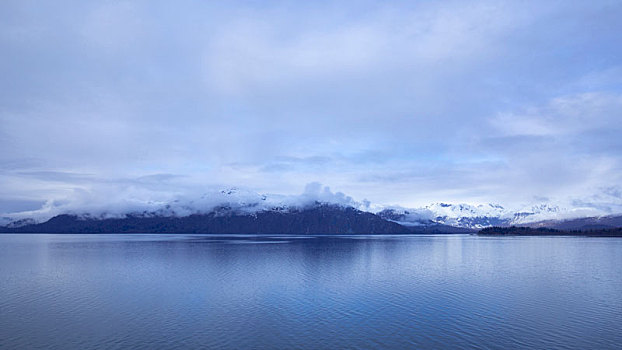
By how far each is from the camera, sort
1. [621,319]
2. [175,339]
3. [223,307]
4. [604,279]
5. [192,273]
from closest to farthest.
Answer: [175,339] < [621,319] < [223,307] < [604,279] < [192,273]

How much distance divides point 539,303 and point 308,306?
95.5 ft

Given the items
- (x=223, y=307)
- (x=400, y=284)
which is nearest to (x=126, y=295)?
(x=223, y=307)

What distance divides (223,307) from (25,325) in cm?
1948

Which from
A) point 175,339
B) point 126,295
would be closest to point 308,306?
point 175,339

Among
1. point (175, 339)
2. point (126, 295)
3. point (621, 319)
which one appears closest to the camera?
point (175, 339)

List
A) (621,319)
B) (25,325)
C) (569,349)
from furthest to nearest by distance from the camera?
1. (621,319)
2. (25,325)
3. (569,349)

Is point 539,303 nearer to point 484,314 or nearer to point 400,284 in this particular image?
point 484,314

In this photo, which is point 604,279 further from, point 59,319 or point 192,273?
point 59,319

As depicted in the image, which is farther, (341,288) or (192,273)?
(192,273)

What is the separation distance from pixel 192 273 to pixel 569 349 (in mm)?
63276

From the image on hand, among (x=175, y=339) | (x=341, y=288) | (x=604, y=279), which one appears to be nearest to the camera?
(x=175, y=339)

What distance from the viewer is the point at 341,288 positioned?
59938 millimetres

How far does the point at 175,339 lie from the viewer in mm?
34188

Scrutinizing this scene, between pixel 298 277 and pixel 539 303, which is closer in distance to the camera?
pixel 539 303
